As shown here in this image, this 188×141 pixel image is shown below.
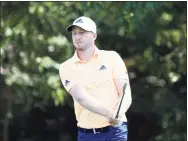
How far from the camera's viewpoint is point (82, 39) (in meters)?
5.39

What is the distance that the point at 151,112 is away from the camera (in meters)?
16.9

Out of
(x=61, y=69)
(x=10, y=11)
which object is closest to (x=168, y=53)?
(x=10, y=11)

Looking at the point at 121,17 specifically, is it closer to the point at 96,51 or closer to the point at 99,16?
the point at 99,16

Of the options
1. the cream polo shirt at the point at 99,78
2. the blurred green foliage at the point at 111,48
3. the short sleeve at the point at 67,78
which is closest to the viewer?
the cream polo shirt at the point at 99,78

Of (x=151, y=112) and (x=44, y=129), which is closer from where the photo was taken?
(x=151, y=112)

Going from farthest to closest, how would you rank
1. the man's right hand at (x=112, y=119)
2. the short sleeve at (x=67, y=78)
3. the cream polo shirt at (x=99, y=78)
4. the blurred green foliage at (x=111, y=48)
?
the blurred green foliage at (x=111, y=48)
the short sleeve at (x=67, y=78)
the cream polo shirt at (x=99, y=78)
the man's right hand at (x=112, y=119)

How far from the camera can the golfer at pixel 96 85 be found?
5.34 m

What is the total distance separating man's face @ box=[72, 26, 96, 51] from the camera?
5391mm

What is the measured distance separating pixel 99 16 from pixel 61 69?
7.71 meters

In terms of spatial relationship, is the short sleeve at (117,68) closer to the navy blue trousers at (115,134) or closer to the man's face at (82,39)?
the man's face at (82,39)

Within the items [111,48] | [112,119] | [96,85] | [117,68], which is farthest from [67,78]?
[111,48]

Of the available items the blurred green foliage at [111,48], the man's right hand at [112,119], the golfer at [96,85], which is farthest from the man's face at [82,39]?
the blurred green foliage at [111,48]

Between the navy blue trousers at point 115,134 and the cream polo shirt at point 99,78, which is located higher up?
the cream polo shirt at point 99,78

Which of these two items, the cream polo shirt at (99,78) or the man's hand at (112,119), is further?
the cream polo shirt at (99,78)
